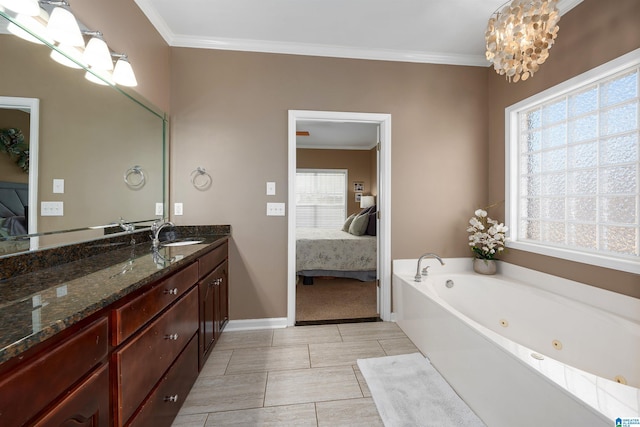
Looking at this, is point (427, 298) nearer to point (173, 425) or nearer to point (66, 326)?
point (173, 425)

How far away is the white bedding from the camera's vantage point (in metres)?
3.70

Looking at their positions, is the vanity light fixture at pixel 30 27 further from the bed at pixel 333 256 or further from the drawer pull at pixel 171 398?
the bed at pixel 333 256

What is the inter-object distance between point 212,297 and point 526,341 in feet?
7.91

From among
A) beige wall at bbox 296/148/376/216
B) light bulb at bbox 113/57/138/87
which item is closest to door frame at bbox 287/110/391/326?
light bulb at bbox 113/57/138/87

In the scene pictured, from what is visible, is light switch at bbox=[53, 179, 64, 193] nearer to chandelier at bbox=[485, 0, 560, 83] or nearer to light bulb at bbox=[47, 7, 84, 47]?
light bulb at bbox=[47, 7, 84, 47]

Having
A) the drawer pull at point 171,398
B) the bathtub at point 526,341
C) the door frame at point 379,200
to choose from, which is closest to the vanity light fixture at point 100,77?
the door frame at point 379,200

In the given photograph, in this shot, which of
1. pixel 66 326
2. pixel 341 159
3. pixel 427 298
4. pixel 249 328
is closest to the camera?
pixel 66 326

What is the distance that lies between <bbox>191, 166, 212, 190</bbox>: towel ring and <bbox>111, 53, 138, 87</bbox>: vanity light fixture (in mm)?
830

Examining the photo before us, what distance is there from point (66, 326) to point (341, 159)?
6.06 meters

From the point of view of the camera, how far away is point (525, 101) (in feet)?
7.70

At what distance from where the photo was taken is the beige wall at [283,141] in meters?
2.45

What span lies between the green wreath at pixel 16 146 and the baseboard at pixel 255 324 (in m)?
1.88

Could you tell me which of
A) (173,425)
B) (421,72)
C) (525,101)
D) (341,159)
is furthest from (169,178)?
(341,159)

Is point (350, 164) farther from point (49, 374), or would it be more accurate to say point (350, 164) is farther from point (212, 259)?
point (49, 374)
